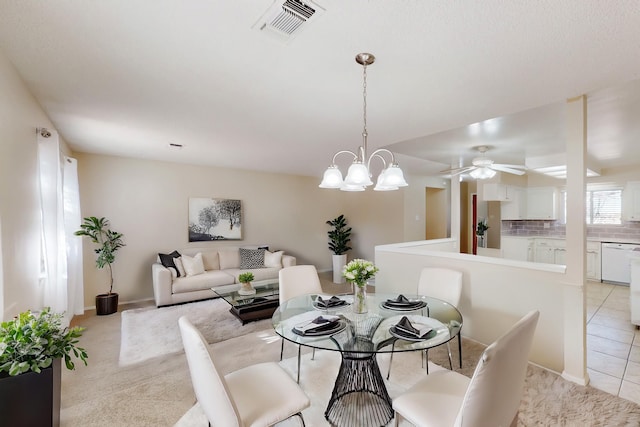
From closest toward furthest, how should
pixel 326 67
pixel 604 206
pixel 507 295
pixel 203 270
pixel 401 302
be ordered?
pixel 326 67
pixel 401 302
pixel 507 295
pixel 203 270
pixel 604 206

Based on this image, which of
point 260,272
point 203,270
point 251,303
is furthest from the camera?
point 260,272

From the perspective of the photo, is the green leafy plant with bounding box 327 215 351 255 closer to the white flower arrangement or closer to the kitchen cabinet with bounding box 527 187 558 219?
the kitchen cabinet with bounding box 527 187 558 219

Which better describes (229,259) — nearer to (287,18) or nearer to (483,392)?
(287,18)

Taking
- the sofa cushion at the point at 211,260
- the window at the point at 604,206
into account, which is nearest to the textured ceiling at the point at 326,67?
the sofa cushion at the point at 211,260

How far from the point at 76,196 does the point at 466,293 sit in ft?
15.8

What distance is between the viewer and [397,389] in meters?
2.23

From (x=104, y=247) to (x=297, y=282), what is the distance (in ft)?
10.4

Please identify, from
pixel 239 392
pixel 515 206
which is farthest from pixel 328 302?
pixel 515 206

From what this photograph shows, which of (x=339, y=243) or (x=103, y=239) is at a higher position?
(x=103, y=239)

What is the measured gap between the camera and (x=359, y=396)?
209 centimetres

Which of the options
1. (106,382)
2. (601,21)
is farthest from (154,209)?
(601,21)

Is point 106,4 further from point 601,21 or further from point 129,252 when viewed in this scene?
point 129,252

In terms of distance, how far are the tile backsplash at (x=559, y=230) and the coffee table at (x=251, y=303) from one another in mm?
5702

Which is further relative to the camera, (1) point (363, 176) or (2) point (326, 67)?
(1) point (363, 176)
